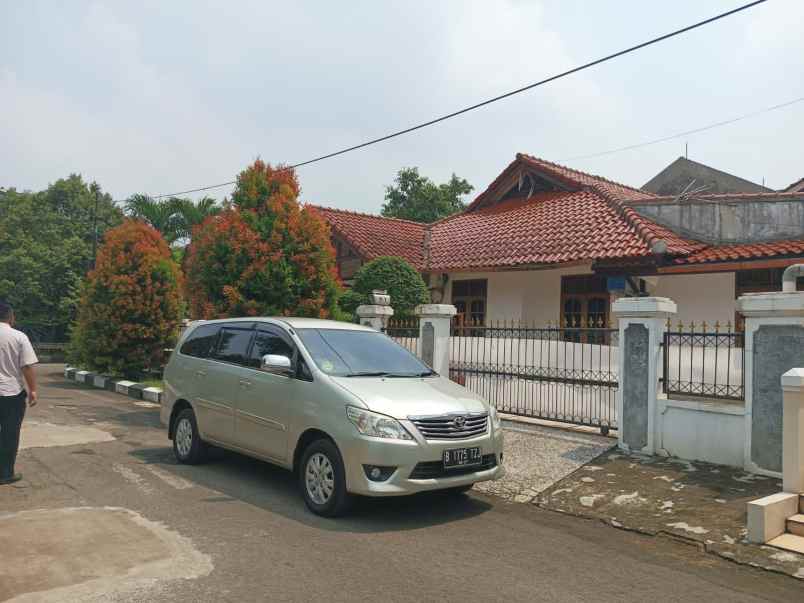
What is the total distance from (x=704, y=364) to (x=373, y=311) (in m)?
5.78

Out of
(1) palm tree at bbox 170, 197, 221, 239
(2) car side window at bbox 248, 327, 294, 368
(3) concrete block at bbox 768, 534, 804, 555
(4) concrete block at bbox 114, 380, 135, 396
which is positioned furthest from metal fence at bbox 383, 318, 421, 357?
(1) palm tree at bbox 170, 197, 221, 239

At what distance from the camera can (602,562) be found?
4.86m

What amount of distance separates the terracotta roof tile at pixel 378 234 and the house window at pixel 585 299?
3.73 meters

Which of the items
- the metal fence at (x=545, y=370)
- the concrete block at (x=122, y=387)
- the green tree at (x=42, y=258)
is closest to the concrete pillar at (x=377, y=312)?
the metal fence at (x=545, y=370)

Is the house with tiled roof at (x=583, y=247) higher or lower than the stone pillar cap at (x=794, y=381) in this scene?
higher

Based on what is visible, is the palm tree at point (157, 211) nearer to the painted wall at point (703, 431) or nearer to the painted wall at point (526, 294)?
the painted wall at point (526, 294)

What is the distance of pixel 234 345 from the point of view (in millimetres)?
7285

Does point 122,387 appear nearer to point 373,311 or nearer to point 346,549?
point 373,311

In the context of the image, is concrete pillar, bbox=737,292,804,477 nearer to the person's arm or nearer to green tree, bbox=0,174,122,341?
the person's arm

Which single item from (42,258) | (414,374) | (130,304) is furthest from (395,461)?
(42,258)

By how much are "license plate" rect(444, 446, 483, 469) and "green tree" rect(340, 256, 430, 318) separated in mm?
7249

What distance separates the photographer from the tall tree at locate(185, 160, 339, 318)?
36.7ft

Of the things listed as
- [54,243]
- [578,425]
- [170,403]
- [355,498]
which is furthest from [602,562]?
[54,243]

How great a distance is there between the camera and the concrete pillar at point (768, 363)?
6.50 meters
